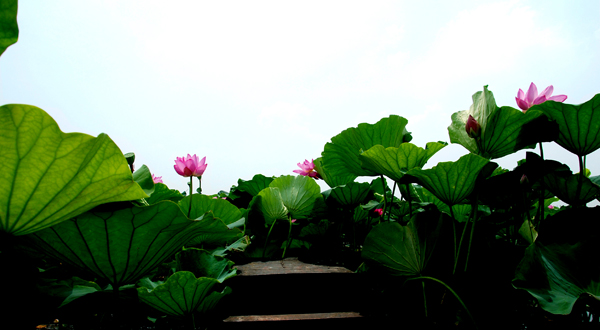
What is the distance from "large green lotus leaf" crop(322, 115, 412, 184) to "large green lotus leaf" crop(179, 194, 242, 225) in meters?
0.56

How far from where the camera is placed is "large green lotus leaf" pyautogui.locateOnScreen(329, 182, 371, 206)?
53.9 inches

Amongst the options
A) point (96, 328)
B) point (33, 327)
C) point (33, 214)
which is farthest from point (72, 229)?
point (96, 328)

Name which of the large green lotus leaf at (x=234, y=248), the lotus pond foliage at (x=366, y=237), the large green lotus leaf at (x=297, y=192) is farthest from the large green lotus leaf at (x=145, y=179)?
the large green lotus leaf at (x=297, y=192)

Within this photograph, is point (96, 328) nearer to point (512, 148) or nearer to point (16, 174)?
point (16, 174)

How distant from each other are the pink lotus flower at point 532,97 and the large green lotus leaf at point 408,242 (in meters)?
0.47

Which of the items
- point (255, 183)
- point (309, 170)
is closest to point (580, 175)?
point (309, 170)

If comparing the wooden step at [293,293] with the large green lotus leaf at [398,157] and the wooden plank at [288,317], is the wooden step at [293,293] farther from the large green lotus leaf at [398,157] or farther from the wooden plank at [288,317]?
the large green lotus leaf at [398,157]

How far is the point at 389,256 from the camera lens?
1.01m

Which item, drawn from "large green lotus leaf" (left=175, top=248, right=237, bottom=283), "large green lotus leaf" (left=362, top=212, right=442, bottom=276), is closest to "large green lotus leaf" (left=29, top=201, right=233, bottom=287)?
"large green lotus leaf" (left=175, top=248, right=237, bottom=283)

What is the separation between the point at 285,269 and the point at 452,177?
78 centimetres

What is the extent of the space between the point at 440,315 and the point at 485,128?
26.5 inches

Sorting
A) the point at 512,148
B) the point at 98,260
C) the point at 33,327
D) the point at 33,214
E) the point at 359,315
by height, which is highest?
the point at 512,148

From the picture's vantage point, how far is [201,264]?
0.94 metres

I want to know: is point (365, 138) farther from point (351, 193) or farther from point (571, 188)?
point (571, 188)
